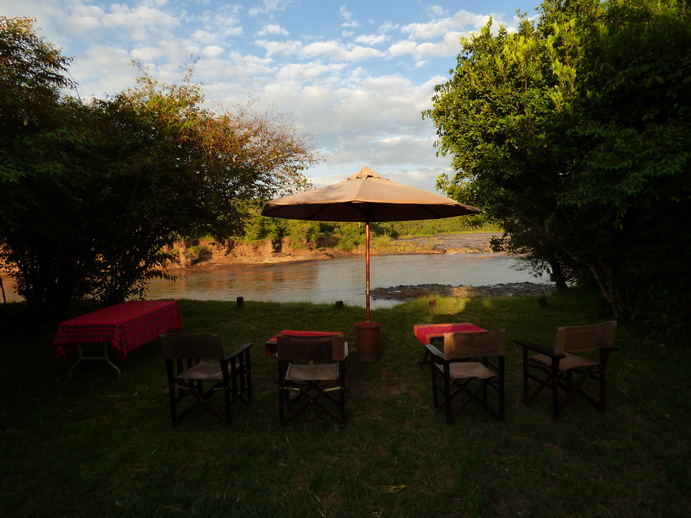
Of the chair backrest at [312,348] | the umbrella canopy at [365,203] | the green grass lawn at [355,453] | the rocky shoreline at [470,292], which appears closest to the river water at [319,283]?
the rocky shoreline at [470,292]

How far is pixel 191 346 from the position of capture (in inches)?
135

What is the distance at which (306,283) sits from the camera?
27766mm

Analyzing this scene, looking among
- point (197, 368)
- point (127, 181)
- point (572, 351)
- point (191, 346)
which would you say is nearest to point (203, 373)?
point (197, 368)

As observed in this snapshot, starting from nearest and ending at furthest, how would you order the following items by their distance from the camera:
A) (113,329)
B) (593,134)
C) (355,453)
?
(355,453) → (113,329) → (593,134)

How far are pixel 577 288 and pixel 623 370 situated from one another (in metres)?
6.75

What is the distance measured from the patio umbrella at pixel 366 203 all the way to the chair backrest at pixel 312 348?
1.42 metres

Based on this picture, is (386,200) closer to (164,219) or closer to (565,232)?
(565,232)

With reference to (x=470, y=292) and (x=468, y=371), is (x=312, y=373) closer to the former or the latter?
(x=468, y=371)

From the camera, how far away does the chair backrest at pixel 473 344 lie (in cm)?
342

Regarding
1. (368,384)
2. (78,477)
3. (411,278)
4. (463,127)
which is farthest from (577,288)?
(411,278)

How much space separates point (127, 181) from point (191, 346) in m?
6.00

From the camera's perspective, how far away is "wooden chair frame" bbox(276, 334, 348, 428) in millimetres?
3402

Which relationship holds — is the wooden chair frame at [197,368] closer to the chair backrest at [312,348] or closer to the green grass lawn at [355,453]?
the green grass lawn at [355,453]

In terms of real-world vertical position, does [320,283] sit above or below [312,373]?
below
